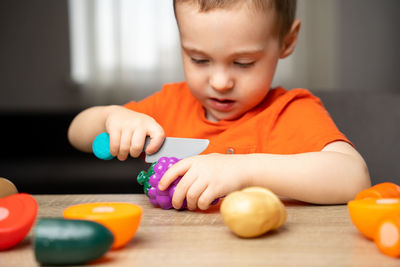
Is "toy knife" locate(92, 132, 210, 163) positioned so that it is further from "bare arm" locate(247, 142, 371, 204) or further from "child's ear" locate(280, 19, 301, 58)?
"child's ear" locate(280, 19, 301, 58)

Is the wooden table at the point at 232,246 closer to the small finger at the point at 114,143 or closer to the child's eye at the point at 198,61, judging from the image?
the small finger at the point at 114,143

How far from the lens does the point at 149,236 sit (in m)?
0.56

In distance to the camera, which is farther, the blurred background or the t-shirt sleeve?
the blurred background

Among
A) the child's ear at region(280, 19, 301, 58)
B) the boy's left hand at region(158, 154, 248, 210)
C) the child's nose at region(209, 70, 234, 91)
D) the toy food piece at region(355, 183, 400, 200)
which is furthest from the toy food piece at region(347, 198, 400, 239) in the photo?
the child's ear at region(280, 19, 301, 58)

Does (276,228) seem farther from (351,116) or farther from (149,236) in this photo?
(351,116)

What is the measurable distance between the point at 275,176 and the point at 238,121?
1.15 feet

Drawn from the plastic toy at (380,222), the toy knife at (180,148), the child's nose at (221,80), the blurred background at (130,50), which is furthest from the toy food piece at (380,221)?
the blurred background at (130,50)

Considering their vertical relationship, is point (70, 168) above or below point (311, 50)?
below

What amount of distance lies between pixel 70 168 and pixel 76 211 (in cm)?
205

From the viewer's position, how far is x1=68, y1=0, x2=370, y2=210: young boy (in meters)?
0.76

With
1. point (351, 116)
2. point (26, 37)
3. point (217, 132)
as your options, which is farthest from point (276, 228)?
point (26, 37)

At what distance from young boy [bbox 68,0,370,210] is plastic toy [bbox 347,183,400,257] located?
0.22 m

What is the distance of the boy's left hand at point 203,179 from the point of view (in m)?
0.70

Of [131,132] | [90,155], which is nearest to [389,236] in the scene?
[131,132]
